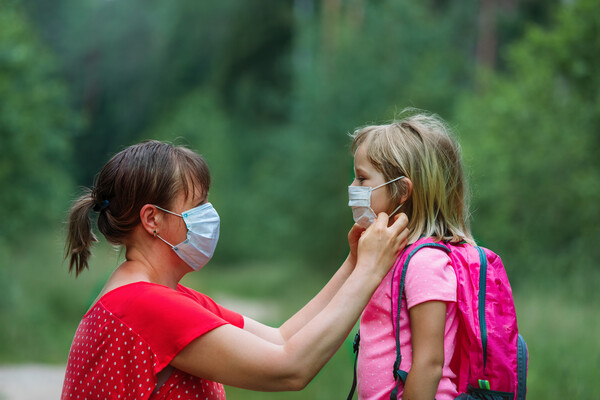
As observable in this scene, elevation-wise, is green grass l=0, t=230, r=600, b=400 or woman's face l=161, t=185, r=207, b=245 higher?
woman's face l=161, t=185, r=207, b=245

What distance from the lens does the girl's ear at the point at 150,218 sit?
250 centimetres

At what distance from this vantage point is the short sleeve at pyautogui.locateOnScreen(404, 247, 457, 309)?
233cm

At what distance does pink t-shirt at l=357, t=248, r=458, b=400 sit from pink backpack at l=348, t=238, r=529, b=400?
31 millimetres

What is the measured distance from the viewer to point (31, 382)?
28.0 ft

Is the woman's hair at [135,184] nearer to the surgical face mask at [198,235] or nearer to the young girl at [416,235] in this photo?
the surgical face mask at [198,235]

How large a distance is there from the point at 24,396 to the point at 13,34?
640 centimetres

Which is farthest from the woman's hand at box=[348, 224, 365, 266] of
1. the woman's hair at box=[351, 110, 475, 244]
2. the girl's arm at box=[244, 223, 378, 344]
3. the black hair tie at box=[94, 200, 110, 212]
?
the black hair tie at box=[94, 200, 110, 212]

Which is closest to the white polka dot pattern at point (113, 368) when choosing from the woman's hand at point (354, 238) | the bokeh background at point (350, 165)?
the bokeh background at point (350, 165)

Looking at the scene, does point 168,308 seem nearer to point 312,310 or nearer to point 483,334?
point 312,310

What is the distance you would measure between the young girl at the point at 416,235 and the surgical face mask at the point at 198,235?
56 cm

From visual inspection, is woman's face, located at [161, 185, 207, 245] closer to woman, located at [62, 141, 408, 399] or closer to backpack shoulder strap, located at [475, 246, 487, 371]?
woman, located at [62, 141, 408, 399]

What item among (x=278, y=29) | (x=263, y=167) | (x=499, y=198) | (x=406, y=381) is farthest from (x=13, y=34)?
(x=278, y=29)

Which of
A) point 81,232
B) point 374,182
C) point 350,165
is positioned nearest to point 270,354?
point 374,182

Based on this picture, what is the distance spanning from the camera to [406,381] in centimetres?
234
